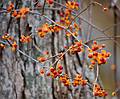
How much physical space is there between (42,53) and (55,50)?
0.27 ft

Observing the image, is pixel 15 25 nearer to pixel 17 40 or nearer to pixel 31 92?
pixel 17 40

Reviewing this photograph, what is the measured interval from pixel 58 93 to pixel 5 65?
0.31m

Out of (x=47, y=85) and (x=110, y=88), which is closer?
(x=47, y=85)

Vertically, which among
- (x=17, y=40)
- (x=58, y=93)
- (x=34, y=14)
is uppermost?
(x=34, y=14)

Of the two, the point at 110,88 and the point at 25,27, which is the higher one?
the point at 25,27

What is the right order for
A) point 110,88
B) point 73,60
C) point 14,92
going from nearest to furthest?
point 14,92 → point 73,60 → point 110,88

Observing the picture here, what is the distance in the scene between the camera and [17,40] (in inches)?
66.7

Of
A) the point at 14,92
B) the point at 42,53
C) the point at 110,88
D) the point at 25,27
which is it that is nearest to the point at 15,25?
the point at 25,27

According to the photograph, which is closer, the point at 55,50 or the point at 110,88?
the point at 55,50

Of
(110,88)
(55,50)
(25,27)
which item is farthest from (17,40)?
(110,88)

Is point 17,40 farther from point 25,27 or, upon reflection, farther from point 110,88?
point 110,88

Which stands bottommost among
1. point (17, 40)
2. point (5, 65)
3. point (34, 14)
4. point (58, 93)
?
point (58, 93)

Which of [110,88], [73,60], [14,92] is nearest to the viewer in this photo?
[14,92]

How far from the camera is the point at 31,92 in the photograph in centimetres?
166
